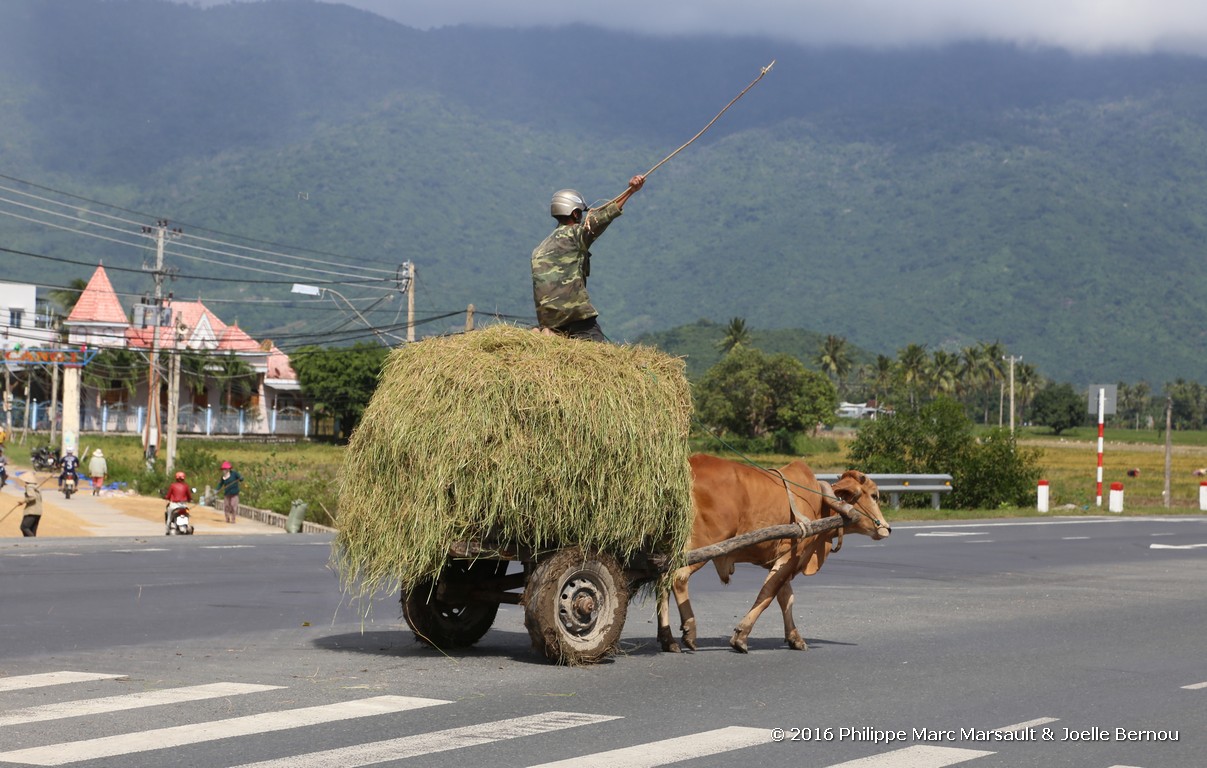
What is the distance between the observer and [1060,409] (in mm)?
171000

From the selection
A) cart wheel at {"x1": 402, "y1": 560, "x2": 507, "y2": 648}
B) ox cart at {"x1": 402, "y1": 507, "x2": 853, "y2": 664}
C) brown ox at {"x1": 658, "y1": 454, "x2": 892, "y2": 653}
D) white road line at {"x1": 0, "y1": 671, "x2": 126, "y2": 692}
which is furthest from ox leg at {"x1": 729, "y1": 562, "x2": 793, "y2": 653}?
white road line at {"x1": 0, "y1": 671, "x2": 126, "y2": 692}

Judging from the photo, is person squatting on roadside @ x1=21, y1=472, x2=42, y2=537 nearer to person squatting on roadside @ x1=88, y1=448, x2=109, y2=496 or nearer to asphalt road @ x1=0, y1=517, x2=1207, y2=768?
asphalt road @ x1=0, y1=517, x2=1207, y2=768

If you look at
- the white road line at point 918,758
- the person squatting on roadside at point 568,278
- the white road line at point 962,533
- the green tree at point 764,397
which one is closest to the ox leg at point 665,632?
the person squatting on roadside at point 568,278

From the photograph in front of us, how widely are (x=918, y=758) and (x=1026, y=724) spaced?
53.9 inches

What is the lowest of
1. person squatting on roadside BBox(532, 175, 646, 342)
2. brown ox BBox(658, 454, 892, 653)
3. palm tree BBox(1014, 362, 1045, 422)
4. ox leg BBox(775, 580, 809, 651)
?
ox leg BBox(775, 580, 809, 651)

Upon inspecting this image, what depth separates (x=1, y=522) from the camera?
32000 millimetres

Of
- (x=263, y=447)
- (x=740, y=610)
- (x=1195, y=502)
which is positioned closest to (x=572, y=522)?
(x=740, y=610)

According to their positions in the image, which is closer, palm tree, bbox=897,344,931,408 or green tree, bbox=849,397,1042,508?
green tree, bbox=849,397,1042,508

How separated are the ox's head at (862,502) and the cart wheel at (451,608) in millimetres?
2951

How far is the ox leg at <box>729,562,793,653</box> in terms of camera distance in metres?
11.8

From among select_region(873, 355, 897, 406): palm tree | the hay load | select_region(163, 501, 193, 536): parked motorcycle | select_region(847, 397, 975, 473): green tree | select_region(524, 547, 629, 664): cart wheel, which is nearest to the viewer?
the hay load

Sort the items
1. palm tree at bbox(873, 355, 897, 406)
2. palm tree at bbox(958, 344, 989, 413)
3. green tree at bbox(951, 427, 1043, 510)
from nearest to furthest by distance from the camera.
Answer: green tree at bbox(951, 427, 1043, 510) → palm tree at bbox(873, 355, 897, 406) → palm tree at bbox(958, 344, 989, 413)

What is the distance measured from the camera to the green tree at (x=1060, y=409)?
171 m

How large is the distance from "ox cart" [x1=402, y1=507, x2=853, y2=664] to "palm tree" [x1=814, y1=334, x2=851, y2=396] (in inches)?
6905
